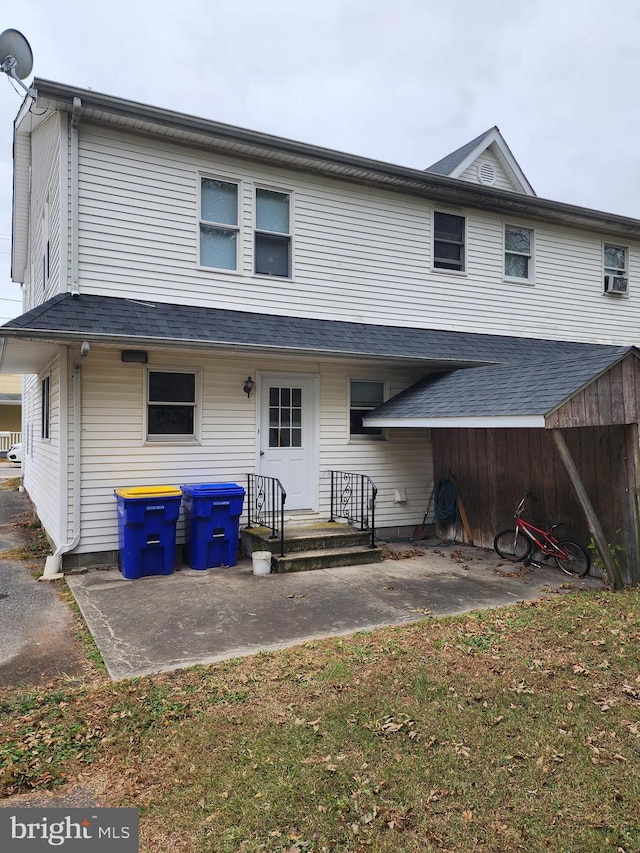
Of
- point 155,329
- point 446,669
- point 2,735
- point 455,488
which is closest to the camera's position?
point 2,735

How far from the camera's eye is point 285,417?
8602mm

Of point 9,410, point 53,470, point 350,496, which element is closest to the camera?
point 53,470

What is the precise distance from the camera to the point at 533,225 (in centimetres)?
1123

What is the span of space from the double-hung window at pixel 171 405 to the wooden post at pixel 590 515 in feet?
15.5

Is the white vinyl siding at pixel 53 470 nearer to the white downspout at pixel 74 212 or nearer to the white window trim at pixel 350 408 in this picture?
the white downspout at pixel 74 212

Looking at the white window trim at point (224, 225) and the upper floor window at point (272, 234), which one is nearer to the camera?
the white window trim at point (224, 225)

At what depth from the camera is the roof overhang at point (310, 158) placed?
23.4ft

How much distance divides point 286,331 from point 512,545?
4.56 meters

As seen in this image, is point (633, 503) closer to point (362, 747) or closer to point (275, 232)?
point (362, 747)

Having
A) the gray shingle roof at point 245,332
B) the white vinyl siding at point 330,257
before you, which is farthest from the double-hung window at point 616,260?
the gray shingle roof at point 245,332

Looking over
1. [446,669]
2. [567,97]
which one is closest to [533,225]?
[446,669]

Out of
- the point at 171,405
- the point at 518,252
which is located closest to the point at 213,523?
the point at 171,405

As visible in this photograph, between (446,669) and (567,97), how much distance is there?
2457 centimetres

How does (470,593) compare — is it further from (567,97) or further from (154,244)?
(567,97)
